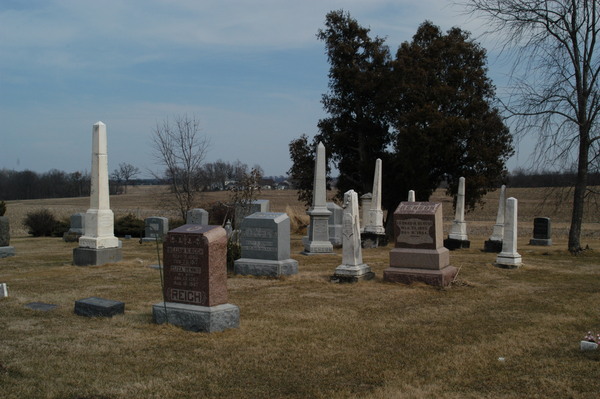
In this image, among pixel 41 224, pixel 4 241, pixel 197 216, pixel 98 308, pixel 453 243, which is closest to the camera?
pixel 98 308

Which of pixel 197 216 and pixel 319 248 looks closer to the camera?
pixel 319 248

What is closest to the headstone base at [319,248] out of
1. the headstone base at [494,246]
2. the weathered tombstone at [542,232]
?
the headstone base at [494,246]

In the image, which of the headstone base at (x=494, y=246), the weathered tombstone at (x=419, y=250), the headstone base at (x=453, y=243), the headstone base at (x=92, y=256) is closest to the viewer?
the weathered tombstone at (x=419, y=250)

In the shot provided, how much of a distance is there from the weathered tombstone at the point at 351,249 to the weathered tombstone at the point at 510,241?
4680mm

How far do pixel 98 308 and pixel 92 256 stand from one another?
6.21 meters

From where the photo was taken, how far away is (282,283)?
11578 mm

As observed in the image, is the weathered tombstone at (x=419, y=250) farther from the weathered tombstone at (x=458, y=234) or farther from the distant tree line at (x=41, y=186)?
the distant tree line at (x=41, y=186)

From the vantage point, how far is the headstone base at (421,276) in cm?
1100

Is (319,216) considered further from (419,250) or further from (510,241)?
(419,250)

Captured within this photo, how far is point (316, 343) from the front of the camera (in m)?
6.77

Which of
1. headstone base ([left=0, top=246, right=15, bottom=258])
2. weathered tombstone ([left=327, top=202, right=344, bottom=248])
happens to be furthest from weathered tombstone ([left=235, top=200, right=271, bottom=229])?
headstone base ([left=0, top=246, right=15, bottom=258])

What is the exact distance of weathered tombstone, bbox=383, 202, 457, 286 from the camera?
11.2m

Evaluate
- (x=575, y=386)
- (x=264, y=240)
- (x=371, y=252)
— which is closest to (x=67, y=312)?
(x=264, y=240)

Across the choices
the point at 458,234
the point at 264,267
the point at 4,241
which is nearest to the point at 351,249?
the point at 264,267
